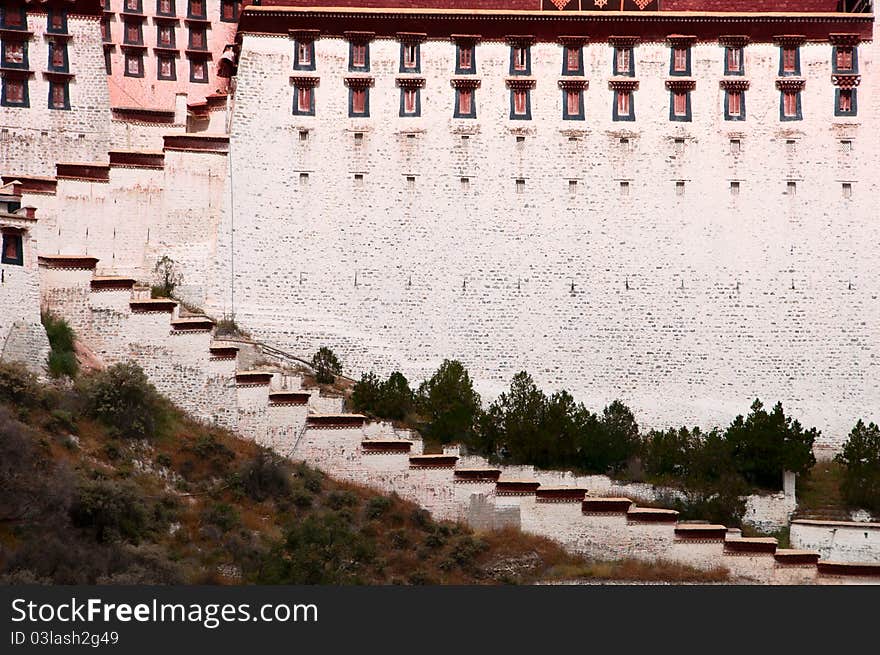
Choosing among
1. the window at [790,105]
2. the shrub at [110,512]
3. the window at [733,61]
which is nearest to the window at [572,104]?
the window at [733,61]

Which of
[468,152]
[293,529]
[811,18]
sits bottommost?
[293,529]

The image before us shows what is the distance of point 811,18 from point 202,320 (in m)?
18.7

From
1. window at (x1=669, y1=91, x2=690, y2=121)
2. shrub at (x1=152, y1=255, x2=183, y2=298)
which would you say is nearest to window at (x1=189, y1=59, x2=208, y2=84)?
shrub at (x1=152, y1=255, x2=183, y2=298)

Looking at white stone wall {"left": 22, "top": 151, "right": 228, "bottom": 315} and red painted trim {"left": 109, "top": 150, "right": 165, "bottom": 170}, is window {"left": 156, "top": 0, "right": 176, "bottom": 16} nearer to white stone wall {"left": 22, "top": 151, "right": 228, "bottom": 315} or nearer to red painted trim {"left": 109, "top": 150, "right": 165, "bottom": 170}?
white stone wall {"left": 22, "top": 151, "right": 228, "bottom": 315}

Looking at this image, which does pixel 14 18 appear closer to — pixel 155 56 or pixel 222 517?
pixel 155 56

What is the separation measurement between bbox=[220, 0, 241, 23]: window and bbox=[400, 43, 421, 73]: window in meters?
7.36

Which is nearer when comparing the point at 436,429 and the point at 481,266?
the point at 436,429

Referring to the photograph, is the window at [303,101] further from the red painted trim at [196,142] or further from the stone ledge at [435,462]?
the stone ledge at [435,462]

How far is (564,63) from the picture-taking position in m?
59.3

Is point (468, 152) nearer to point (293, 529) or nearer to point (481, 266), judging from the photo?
point (481, 266)

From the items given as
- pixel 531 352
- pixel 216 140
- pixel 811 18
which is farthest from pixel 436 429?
pixel 811 18

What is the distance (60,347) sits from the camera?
5044 centimetres

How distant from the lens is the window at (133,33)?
63156 millimetres

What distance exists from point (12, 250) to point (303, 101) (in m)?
10.9
